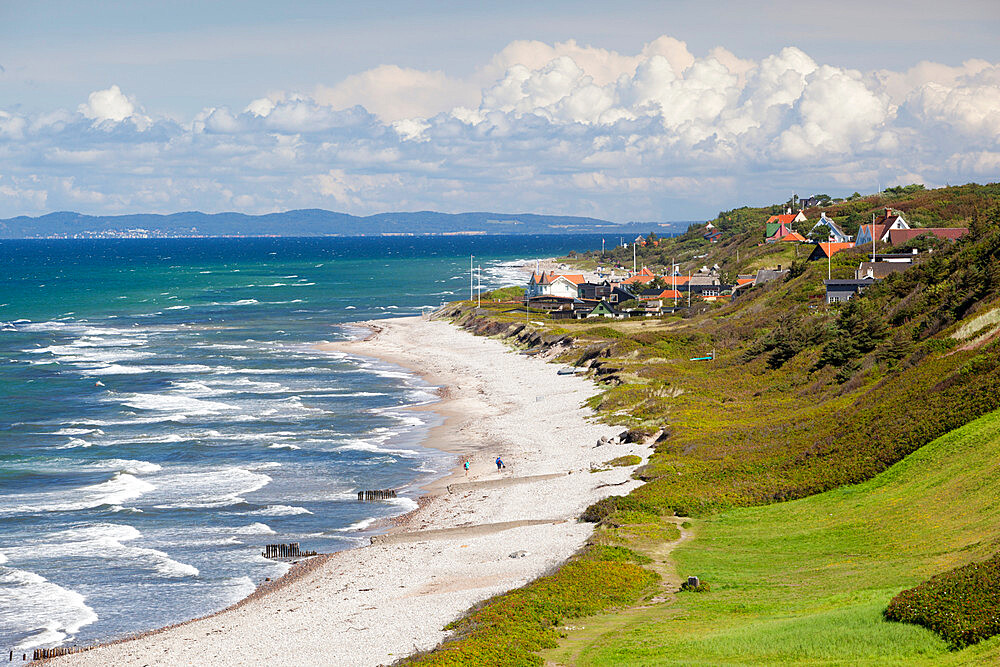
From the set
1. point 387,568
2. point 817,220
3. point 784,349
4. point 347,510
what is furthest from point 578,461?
point 817,220

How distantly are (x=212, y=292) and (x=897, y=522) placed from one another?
549 ft

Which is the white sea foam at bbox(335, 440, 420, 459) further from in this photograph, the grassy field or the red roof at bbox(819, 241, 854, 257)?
the red roof at bbox(819, 241, 854, 257)

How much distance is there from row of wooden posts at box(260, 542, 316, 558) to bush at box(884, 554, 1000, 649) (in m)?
22.3

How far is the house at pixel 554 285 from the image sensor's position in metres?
125

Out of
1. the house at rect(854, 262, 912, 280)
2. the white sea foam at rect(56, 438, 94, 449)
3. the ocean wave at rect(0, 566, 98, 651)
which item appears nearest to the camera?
the ocean wave at rect(0, 566, 98, 651)

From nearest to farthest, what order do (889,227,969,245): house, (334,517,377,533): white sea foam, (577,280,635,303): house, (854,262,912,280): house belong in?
(334,517,377,533): white sea foam, (854,262,912,280): house, (889,227,969,245): house, (577,280,635,303): house

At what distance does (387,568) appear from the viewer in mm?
33719

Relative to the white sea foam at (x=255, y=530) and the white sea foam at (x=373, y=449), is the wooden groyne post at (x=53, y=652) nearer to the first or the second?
the white sea foam at (x=255, y=530)

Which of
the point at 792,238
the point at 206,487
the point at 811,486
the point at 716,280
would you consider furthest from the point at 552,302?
the point at 811,486

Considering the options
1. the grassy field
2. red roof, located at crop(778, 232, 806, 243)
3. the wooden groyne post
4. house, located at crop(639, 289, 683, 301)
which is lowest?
the wooden groyne post

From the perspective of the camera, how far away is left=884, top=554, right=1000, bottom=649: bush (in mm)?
18344

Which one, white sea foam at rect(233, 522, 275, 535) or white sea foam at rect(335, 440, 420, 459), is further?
white sea foam at rect(335, 440, 420, 459)

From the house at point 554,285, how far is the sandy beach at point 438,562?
62670mm

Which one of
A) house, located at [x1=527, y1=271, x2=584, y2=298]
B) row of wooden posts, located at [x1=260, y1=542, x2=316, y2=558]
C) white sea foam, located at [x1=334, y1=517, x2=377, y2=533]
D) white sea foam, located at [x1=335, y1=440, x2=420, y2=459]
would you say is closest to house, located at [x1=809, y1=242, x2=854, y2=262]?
house, located at [x1=527, y1=271, x2=584, y2=298]
